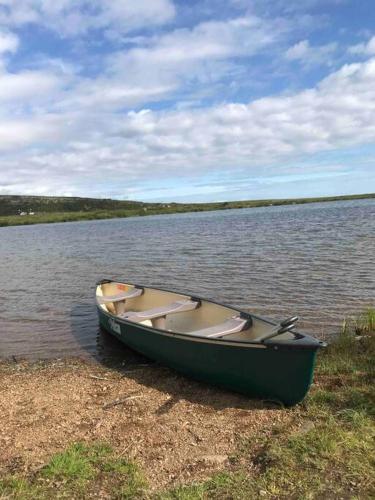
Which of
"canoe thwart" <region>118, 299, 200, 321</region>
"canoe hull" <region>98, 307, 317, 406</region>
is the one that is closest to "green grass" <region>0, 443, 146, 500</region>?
"canoe hull" <region>98, 307, 317, 406</region>

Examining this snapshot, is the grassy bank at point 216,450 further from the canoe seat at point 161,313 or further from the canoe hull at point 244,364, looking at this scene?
the canoe seat at point 161,313

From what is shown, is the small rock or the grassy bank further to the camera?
the small rock

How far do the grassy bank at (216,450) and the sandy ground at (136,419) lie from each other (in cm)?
3

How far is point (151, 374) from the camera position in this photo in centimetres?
1021

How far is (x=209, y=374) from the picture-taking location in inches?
345

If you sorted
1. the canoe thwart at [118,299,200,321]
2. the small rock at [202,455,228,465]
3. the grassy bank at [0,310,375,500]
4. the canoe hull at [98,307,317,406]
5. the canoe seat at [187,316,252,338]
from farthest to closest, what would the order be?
the canoe thwart at [118,299,200,321] < the canoe seat at [187,316,252,338] < the canoe hull at [98,307,317,406] < the small rock at [202,455,228,465] < the grassy bank at [0,310,375,500]

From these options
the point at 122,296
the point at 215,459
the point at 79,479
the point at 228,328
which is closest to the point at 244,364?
the point at 228,328

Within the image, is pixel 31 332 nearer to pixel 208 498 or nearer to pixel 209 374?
pixel 209 374

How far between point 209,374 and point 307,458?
313 centimetres

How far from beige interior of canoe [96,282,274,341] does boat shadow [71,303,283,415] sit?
0.91 m

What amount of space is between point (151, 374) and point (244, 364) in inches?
113

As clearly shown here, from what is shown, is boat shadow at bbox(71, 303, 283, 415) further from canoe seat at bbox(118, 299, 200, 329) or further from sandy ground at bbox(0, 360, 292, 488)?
canoe seat at bbox(118, 299, 200, 329)

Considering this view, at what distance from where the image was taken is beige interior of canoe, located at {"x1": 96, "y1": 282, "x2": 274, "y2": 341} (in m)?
9.80

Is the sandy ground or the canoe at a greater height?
the canoe
